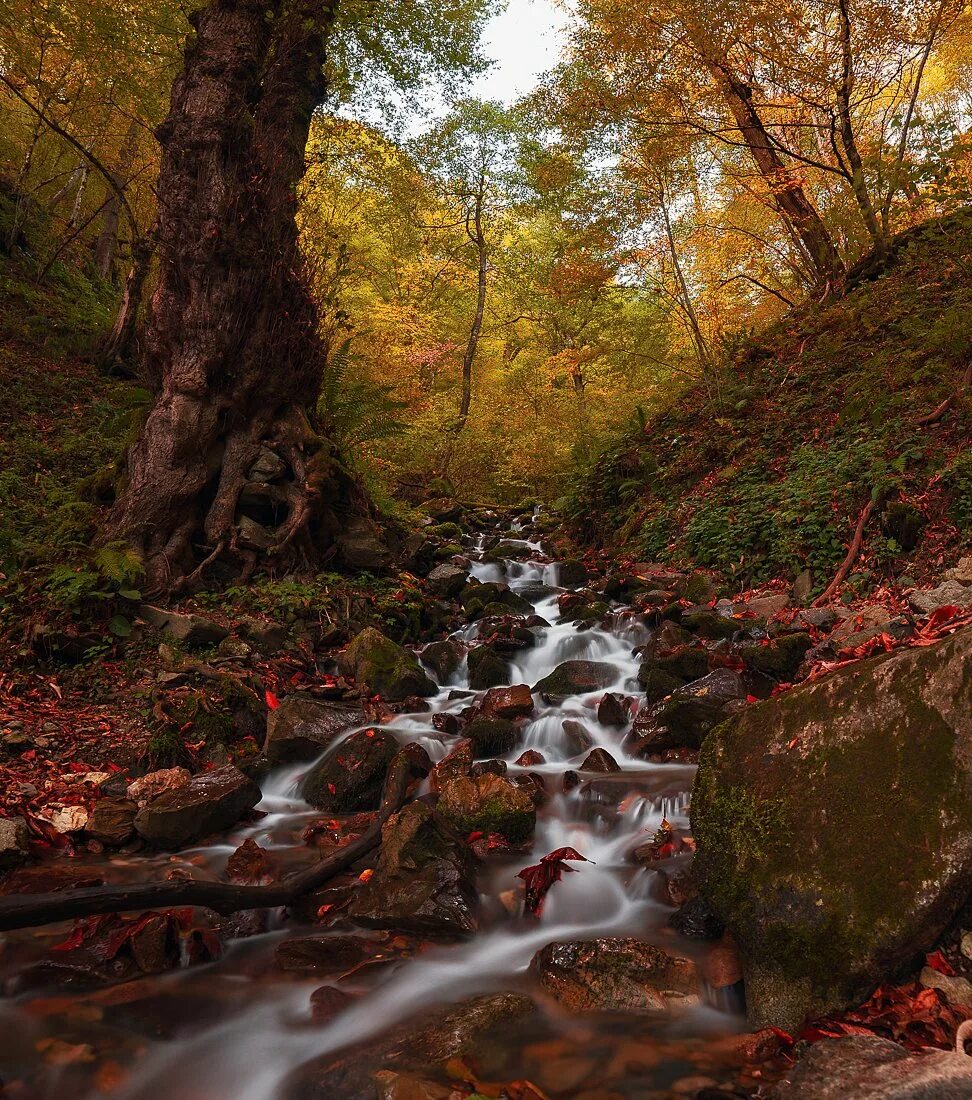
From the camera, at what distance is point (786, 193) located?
511 inches

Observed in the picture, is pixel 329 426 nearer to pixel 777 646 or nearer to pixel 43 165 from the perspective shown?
pixel 777 646

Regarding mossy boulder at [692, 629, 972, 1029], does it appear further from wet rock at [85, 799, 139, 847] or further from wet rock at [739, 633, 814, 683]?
wet rock at [85, 799, 139, 847]

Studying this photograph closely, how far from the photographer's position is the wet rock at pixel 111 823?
162 inches

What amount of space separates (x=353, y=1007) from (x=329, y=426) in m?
7.79

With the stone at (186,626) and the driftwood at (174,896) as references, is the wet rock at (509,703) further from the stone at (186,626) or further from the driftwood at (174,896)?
the stone at (186,626)

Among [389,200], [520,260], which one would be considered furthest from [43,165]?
[520,260]

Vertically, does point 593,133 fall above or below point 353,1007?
above

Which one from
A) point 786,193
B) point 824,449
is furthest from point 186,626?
point 786,193

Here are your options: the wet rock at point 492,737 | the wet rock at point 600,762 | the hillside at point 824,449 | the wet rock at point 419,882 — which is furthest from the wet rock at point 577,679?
the wet rock at point 419,882

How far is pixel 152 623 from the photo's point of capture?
618cm

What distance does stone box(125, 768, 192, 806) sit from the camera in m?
4.48

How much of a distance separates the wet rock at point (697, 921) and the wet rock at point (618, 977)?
201mm

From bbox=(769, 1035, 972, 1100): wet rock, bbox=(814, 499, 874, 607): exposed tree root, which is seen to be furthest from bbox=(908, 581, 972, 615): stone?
bbox=(769, 1035, 972, 1100): wet rock

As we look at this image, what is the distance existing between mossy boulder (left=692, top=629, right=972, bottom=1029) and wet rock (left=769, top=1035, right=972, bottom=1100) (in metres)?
0.31
